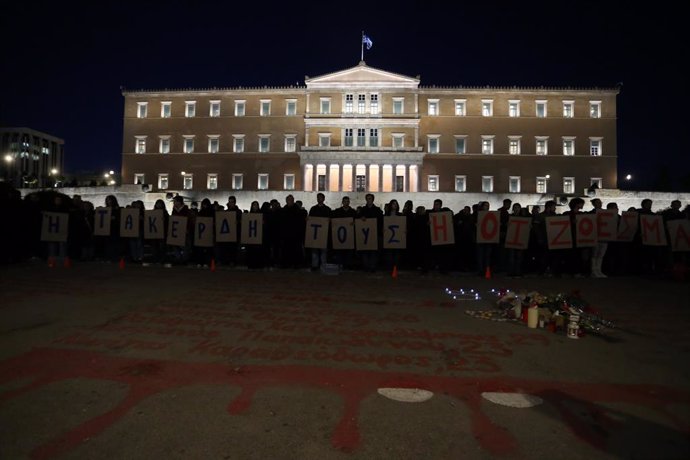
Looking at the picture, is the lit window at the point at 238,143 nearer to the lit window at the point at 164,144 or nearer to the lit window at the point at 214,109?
the lit window at the point at 214,109

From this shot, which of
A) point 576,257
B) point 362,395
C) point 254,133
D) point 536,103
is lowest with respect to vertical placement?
point 362,395

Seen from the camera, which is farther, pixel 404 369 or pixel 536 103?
pixel 536 103

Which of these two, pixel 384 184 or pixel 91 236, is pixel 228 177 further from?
pixel 91 236

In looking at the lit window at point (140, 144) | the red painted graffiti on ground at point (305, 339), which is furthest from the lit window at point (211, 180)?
the red painted graffiti on ground at point (305, 339)

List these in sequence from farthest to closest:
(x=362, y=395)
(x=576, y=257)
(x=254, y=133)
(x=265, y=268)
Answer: (x=254, y=133) → (x=265, y=268) → (x=576, y=257) → (x=362, y=395)

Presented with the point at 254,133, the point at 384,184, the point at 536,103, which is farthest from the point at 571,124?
the point at 254,133

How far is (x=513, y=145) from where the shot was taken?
5244 centimetres

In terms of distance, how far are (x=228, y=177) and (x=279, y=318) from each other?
5060 centimetres

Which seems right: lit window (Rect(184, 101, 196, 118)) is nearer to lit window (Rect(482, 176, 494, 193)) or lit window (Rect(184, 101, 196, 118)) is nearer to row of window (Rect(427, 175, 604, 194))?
row of window (Rect(427, 175, 604, 194))

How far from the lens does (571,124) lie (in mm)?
52156

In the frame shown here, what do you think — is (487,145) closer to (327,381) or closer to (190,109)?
(190,109)

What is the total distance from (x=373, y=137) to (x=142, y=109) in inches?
1183

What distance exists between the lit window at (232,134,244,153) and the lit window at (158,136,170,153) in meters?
8.55

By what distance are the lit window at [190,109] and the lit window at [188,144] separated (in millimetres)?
2884
